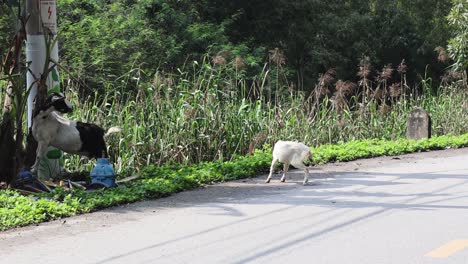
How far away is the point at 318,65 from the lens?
3262 cm

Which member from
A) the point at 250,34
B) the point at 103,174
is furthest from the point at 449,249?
the point at 250,34

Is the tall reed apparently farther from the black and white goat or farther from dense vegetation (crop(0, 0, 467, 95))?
the black and white goat

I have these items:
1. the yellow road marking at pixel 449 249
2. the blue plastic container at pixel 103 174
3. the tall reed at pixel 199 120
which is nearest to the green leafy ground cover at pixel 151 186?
the blue plastic container at pixel 103 174

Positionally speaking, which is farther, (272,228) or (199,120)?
(199,120)

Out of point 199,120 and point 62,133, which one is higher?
point 62,133

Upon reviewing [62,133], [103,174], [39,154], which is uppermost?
[62,133]

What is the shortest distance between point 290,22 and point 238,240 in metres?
24.1

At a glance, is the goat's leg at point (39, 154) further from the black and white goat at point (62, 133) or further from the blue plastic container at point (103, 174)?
the blue plastic container at point (103, 174)

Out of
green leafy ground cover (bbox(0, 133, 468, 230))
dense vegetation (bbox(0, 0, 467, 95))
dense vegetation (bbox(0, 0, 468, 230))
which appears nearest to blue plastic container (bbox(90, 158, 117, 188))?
green leafy ground cover (bbox(0, 133, 468, 230))

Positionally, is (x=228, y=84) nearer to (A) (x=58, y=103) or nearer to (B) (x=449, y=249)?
(A) (x=58, y=103)

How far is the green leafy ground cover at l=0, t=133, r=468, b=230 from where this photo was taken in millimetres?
8102

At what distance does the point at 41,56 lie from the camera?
1061 cm

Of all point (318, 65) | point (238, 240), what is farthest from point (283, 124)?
point (318, 65)

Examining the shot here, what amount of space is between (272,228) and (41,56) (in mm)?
4678
